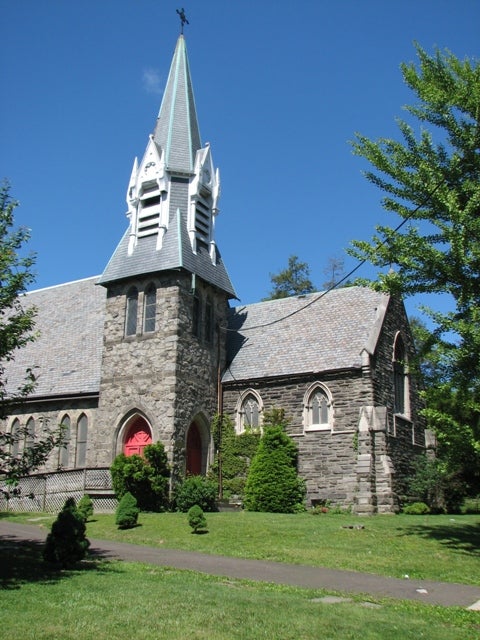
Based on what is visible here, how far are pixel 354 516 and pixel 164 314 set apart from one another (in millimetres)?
9842

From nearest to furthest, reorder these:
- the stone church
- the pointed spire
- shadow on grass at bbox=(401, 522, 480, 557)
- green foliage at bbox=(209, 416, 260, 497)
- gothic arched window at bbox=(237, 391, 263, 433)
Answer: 1. shadow on grass at bbox=(401, 522, 480, 557)
2. the stone church
3. green foliage at bbox=(209, 416, 260, 497)
4. gothic arched window at bbox=(237, 391, 263, 433)
5. the pointed spire

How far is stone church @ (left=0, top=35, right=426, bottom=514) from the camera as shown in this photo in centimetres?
2280

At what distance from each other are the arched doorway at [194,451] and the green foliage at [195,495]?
7.36 feet

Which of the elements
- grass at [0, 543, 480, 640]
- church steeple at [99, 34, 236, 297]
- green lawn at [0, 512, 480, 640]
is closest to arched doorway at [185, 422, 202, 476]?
church steeple at [99, 34, 236, 297]

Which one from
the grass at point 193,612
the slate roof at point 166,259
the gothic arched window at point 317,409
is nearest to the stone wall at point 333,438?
the gothic arched window at point 317,409

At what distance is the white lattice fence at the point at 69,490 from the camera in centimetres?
2206

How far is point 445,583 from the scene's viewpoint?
11828 mm

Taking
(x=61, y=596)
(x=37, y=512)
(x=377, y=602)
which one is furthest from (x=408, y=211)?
(x=37, y=512)

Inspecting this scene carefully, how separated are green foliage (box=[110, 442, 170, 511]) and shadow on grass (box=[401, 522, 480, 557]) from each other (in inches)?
326

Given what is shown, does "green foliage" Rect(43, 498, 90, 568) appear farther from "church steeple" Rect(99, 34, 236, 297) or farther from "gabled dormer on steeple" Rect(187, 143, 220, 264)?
"gabled dormer on steeple" Rect(187, 143, 220, 264)

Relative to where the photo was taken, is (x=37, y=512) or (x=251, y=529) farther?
(x=37, y=512)

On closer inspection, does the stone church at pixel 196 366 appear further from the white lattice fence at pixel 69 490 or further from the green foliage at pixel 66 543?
the green foliage at pixel 66 543

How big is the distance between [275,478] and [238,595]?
13261mm

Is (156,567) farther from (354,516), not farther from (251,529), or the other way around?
(354,516)
